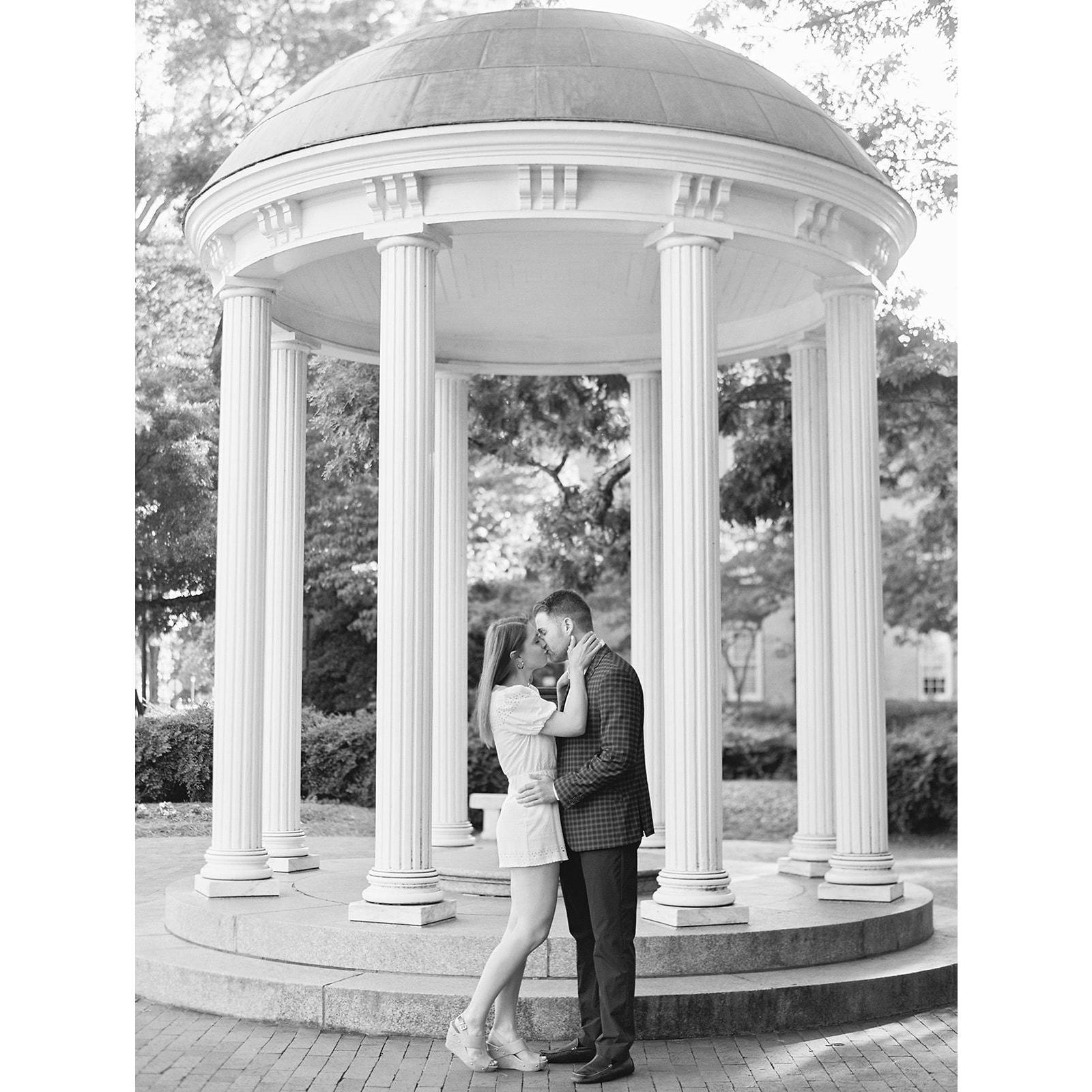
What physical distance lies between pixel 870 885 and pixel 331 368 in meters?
16.6

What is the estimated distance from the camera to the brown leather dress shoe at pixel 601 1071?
7688 millimetres

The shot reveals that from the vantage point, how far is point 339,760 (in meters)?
25.8

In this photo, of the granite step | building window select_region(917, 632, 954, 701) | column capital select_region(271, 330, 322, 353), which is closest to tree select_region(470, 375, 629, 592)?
column capital select_region(271, 330, 322, 353)

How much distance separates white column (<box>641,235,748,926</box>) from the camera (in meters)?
9.78

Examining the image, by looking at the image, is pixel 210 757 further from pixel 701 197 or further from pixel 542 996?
pixel 701 197

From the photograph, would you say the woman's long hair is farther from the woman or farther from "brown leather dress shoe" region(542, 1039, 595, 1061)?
"brown leather dress shoe" region(542, 1039, 595, 1061)

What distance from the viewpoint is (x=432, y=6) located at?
92.5ft

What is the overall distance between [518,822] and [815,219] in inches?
225

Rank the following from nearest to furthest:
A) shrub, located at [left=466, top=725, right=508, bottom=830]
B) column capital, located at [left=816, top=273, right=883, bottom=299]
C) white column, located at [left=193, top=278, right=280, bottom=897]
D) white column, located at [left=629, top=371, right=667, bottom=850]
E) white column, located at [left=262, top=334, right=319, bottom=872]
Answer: white column, located at [left=193, top=278, right=280, bottom=897] → column capital, located at [left=816, top=273, right=883, bottom=299] → white column, located at [left=262, top=334, right=319, bottom=872] → white column, located at [left=629, top=371, right=667, bottom=850] → shrub, located at [left=466, top=725, right=508, bottom=830]

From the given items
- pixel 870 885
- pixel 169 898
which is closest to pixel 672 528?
pixel 870 885

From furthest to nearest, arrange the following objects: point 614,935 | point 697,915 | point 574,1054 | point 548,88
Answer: point 548,88
point 697,915
point 574,1054
point 614,935

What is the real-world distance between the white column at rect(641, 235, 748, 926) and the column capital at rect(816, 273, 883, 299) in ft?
6.47

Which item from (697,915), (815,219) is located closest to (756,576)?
(815,219)

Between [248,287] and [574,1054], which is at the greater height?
[248,287]
